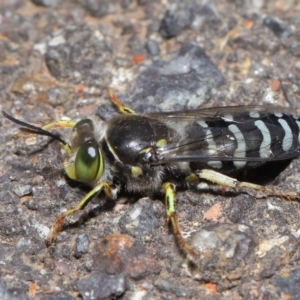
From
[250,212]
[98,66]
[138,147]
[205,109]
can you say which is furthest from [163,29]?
[250,212]

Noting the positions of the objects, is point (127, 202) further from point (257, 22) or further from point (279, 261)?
point (257, 22)

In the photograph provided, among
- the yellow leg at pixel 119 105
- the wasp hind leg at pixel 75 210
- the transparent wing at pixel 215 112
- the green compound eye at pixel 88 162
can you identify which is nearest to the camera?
the wasp hind leg at pixel 75 210

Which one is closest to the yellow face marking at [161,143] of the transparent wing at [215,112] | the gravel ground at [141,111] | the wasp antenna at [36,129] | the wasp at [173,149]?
the wasp at [173,149]

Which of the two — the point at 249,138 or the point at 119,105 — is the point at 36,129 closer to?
the point at 119,105

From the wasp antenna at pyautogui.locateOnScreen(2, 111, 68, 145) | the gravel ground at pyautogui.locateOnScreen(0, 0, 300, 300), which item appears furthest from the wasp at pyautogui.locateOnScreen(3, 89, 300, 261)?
the gravel ground at pyautogui.locateOnScreen(0, 0, 300, 300)

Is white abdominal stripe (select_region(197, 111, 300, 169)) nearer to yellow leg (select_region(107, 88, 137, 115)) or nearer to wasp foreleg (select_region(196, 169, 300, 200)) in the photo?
→ wasp foreleg (select_region(196, 169, 300, 200))

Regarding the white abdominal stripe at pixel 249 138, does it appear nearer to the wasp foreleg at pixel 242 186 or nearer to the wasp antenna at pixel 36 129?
the wasp foreleg at pixel 242 186
